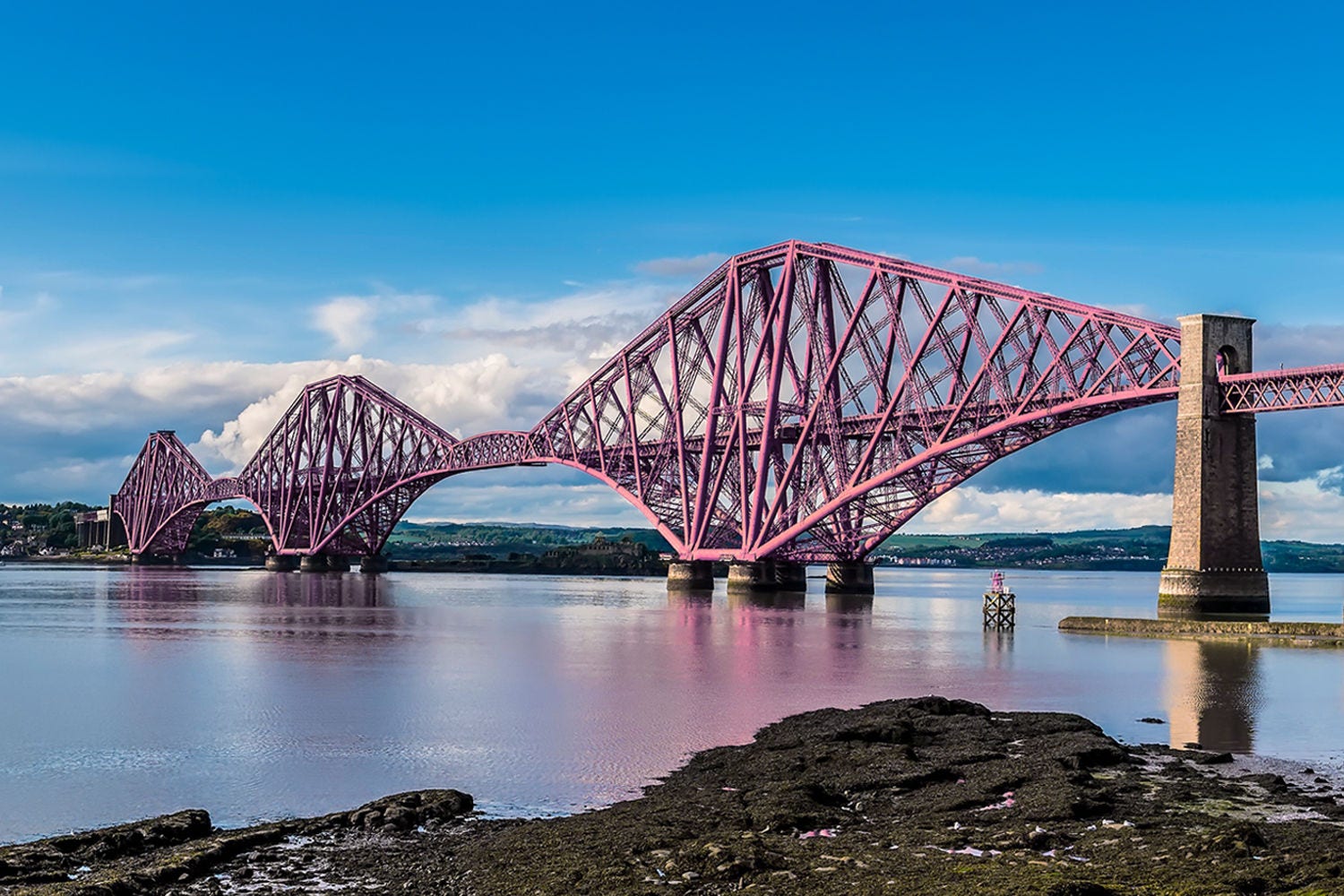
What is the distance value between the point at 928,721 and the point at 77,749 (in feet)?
47.6

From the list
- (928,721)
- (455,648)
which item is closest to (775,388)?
(455,648)

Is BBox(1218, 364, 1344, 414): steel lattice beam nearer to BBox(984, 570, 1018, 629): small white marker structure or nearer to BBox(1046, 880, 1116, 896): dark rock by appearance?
BBox(984, 570, 1018, 629): small white marker structure

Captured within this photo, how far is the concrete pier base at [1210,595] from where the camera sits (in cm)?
5628

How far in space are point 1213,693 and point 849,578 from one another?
208ft

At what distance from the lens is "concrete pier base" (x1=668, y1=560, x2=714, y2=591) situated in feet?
330

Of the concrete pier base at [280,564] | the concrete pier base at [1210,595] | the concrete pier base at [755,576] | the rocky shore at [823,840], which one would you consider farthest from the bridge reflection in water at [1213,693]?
the concrete pier base at [280,564]

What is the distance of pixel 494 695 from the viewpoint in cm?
3522

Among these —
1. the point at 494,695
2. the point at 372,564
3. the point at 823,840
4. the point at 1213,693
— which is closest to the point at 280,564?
the point at 372,564

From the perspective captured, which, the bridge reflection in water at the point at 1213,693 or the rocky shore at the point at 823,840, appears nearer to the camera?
the rocky shore at the point at 823,840

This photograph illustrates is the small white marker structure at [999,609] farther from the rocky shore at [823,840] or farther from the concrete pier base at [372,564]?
the concrete pier base at [372,564]

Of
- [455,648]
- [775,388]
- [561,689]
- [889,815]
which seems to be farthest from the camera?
[775,388]

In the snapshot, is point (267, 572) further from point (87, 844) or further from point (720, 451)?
point (87, 844)

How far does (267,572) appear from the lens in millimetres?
175125

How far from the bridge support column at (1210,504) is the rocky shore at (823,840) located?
36228 mm
